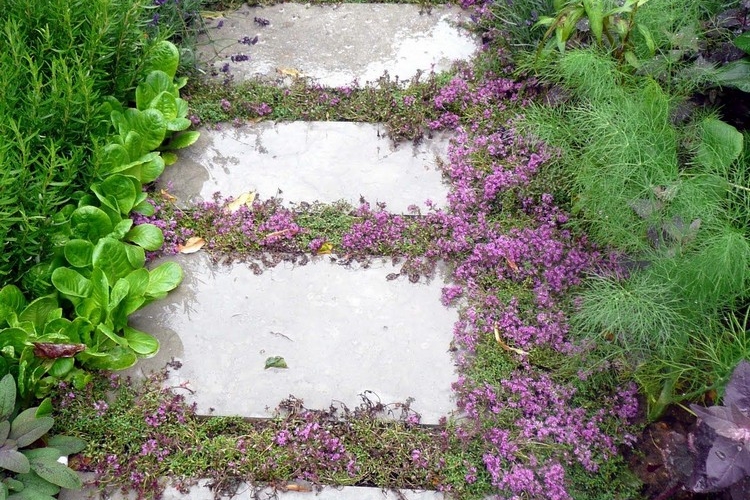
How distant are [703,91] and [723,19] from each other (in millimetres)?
451

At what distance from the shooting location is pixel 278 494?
244 cm

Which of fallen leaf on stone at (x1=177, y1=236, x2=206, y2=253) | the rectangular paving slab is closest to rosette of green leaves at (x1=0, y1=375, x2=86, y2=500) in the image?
the rectangular paving slab

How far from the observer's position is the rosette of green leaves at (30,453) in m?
2.32

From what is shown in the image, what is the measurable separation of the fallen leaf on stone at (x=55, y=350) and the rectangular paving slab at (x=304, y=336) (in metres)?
0.27

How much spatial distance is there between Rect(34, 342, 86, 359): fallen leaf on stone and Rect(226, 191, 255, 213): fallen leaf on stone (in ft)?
3.17

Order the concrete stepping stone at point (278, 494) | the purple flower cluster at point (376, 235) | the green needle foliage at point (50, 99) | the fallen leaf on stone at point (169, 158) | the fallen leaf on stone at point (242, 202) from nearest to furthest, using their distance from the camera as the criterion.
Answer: the concrete stepping stone at point (278, 494), the green needle foliage at point (50, 99), the purple flower cluster at point (376, 235), the fallen leaf on stone at point (242, 202), the fallen leaf on stone at point (169, 158)

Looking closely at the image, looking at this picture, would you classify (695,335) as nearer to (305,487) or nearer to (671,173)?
(671,173)

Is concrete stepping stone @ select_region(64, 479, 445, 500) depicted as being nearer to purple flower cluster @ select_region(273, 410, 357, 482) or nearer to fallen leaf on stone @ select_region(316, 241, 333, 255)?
purple flower cluster @ select_region(273, 410, 357, 482)

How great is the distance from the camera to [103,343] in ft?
8.99

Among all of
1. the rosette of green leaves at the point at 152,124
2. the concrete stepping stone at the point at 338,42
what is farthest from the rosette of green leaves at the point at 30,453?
the concrete stepping stone at the point at 338,42

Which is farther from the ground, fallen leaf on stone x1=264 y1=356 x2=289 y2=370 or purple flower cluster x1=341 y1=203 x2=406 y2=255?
purple flower cluster x1=341 y1=203 x2=406 y2=255

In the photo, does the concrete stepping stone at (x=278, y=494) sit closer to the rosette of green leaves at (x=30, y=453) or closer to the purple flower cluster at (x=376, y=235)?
the rosette of green leaves at (x=30, y=453)

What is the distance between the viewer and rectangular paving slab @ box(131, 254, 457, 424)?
106 inches

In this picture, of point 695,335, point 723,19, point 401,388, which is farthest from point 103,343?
point 723,19
